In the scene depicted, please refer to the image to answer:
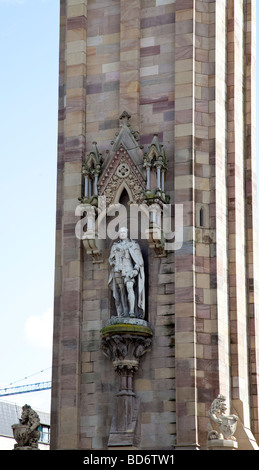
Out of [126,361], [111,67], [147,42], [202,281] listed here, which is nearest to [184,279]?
[202,281]

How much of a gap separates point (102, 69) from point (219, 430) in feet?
40.2

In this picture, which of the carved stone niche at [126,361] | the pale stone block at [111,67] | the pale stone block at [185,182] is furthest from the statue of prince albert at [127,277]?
the pale stone block at [111,67]

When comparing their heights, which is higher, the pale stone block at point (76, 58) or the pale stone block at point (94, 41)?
the pale stone block at point (94, 41)

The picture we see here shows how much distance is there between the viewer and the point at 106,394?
108 ft

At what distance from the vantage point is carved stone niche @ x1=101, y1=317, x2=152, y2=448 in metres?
32.1

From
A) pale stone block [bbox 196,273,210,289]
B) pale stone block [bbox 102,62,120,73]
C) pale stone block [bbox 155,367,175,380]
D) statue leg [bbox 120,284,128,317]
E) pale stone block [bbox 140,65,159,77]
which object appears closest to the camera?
pale stone block [bbox 155,367,175,380]

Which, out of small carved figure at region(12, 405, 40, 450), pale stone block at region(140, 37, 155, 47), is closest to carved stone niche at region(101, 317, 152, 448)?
small carved figure at region(12, 405, 40, 450)

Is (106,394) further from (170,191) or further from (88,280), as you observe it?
(170,191)

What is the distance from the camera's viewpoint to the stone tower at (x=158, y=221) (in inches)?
1271

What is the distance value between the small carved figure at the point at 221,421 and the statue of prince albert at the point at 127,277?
381 cm

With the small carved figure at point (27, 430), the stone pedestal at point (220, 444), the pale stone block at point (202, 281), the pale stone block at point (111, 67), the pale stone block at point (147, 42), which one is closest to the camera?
the stone pedestal at point (220, 444)

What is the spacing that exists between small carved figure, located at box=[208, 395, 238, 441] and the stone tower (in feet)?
3.39

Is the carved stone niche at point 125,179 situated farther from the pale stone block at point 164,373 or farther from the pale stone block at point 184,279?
the pale stone block at point 164,373

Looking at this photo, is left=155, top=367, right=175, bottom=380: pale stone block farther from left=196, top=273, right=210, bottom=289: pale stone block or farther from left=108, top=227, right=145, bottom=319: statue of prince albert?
left=196, top=273, right=210, bottom=289: pale stone block
